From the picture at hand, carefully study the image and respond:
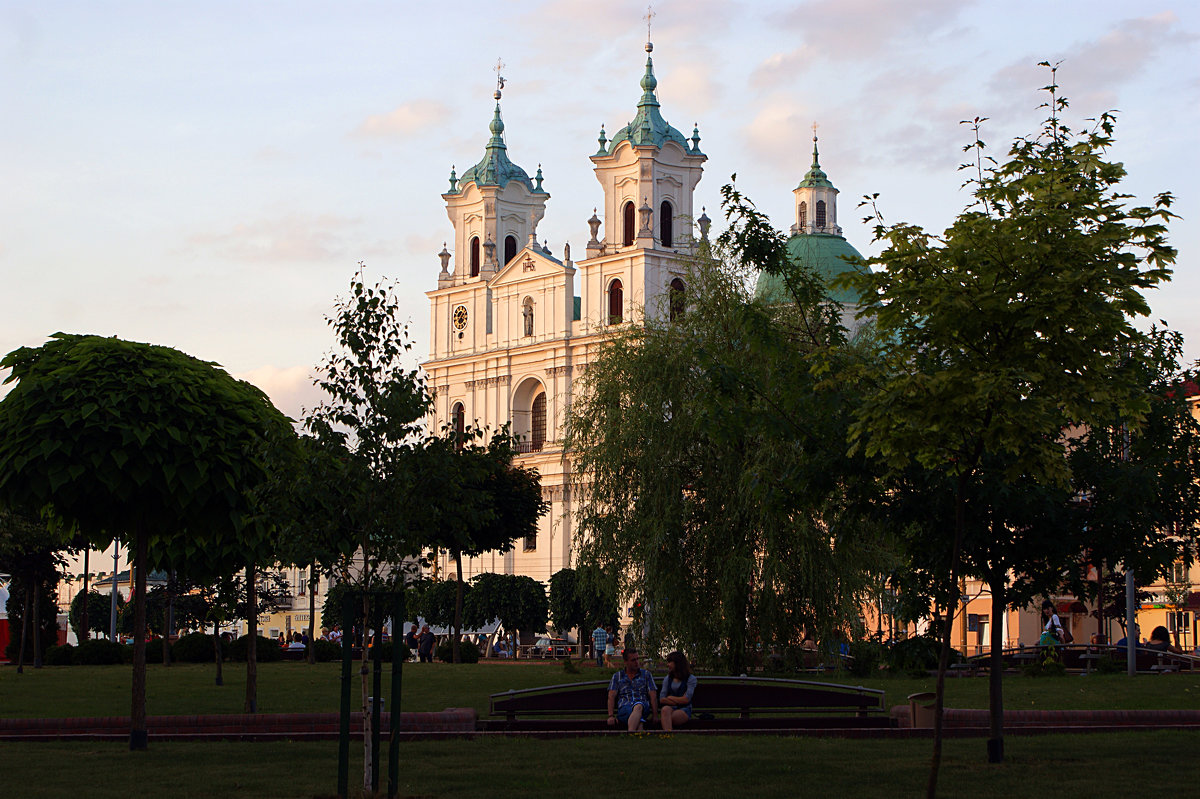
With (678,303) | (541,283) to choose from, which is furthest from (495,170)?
(678,303)

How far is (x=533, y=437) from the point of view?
82812mm

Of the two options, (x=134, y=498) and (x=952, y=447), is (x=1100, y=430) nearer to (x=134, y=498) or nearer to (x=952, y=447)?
(x=952, y=447)

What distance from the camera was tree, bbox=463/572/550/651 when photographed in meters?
61.1

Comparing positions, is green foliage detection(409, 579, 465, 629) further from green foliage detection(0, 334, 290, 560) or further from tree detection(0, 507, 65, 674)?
green foliage detection(0, 334, 290, 560)

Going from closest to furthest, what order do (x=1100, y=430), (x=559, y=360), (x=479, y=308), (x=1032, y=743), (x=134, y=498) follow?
(x=1100, y=430) → (x=1032, y=743) → (x=134, y=498) → (x=559, y=360) → (x=479, y=308)

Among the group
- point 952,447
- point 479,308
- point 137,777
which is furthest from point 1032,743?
point 479,308

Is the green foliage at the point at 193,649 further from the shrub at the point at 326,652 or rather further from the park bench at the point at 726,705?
the park bench at the point at 726,705

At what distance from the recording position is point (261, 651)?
142ft

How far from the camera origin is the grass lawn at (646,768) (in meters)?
12.1

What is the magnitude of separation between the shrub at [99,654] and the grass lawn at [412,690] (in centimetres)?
Result: 652

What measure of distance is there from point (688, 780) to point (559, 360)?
6805cm

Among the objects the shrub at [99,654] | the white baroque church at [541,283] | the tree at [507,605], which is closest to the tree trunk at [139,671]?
the shrub at [99,654]

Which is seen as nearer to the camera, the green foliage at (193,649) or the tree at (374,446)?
the tree at (374,446)

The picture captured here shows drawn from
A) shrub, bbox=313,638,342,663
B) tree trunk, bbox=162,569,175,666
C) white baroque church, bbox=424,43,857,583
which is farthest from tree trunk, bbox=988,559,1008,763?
white baroque church, bbox=424,43,857,583
